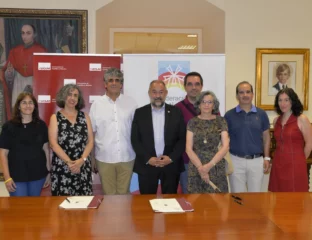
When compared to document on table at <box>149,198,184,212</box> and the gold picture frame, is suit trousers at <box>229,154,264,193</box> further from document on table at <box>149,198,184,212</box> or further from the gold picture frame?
the gold picture frame

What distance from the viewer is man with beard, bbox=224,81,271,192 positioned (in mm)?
3543

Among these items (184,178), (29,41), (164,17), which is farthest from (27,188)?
(164,17)

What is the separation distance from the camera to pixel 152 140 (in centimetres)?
338

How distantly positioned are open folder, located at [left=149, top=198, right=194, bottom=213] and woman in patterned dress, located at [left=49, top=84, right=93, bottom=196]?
1.18 meters

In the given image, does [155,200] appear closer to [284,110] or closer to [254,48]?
[284,110]

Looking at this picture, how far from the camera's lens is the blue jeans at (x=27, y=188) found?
125 inches

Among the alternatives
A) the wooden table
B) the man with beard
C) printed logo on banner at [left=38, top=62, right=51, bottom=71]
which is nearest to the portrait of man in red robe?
printed logo on banner at [left=38, top=62, right=51, bottom=71]

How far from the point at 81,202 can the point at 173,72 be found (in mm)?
2469

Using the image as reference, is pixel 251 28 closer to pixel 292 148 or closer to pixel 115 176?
pixel 292 148

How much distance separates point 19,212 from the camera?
2033 mm

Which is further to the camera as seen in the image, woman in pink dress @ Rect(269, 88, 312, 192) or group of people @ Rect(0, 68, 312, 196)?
woman in pink dress @ Rect(269, 88, 312, 192)

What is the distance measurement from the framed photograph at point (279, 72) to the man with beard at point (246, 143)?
1.58 m

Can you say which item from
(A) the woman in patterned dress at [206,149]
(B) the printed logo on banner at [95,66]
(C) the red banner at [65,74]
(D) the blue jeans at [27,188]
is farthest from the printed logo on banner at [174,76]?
(D) the blue jeans at [27,188]

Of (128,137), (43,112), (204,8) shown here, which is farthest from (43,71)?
(204,8)
